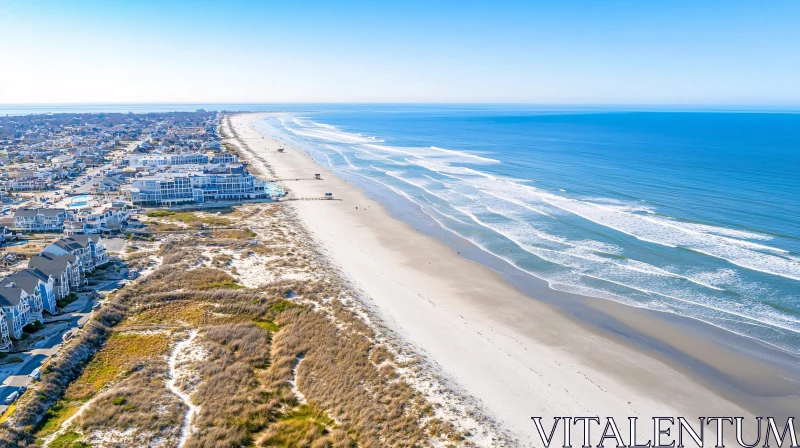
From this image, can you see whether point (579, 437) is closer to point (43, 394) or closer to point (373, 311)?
point (373, 311)

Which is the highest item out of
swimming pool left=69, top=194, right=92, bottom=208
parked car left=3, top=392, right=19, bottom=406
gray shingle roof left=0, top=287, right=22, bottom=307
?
gray shingle roof left=0, top=287, right=22, bottom=307

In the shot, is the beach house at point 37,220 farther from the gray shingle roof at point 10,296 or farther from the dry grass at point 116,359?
the dry grass at point 116,359

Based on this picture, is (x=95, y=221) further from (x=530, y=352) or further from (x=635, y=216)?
(x=635, y=216)

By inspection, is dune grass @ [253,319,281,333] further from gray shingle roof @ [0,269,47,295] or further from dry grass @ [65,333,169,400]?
gray shingle roof @ [0,269,47,295]

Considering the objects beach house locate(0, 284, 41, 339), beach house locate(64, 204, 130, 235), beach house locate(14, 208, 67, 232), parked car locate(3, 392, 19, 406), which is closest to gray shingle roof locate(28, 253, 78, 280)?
beach house locate(0, 284, 41, 339)

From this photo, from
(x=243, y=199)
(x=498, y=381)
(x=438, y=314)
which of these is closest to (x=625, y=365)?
(x=498, y=381)

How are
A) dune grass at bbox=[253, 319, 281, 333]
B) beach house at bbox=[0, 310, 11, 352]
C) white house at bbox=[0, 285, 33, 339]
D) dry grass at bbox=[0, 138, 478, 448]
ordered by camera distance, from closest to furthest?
dry grass at bbox=[0, 138, 478, 448]
beach house at bbox=[0, 310, 11, 352]
white house at bbox=[0, 285, 33, 339]
dune grass at bbox=[253, 319, 281, 333]

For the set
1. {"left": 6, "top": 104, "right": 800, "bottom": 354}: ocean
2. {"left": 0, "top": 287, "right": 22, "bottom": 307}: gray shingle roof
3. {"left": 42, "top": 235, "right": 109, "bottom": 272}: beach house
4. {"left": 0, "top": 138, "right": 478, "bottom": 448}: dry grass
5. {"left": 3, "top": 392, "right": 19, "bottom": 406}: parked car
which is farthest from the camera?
{"left": 42, "top": 235, "right": 109, "bottom": 272}: beach house
